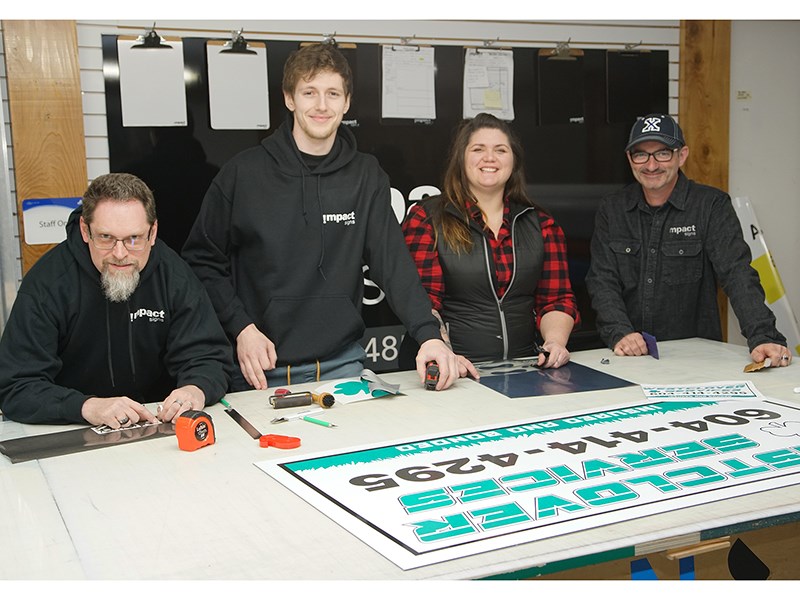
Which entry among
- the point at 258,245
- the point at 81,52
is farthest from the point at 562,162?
the point at 81,52

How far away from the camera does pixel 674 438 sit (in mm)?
1939

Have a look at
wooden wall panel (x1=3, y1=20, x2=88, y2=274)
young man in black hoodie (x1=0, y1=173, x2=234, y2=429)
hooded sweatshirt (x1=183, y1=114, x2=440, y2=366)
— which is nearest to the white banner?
young man in black hoodie (x1=0, y1=173, x2=234, y2=429)

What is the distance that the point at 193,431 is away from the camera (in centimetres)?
193

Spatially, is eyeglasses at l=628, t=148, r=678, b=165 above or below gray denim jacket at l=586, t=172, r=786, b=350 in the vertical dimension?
above

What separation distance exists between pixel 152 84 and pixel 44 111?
1.52 feet

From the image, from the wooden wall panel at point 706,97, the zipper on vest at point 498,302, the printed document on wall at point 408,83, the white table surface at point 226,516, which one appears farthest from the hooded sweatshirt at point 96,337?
the wooden wall panel at point 706,97

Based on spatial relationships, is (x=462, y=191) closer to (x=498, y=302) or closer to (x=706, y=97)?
(x=498, y=302)

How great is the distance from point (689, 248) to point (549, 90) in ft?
4.33

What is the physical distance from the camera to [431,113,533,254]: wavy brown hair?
300 centimetres

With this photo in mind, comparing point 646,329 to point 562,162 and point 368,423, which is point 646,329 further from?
point 368,423

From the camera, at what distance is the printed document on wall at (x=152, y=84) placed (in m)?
3.52

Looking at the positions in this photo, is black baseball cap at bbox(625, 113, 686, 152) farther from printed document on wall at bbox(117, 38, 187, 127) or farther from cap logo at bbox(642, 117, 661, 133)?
printed document on wall at bbox(117, 38, 187, 127)

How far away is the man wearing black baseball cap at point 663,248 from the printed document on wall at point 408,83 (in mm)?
1078

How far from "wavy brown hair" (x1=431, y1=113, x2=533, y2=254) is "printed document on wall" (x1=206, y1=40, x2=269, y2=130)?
1.05m
